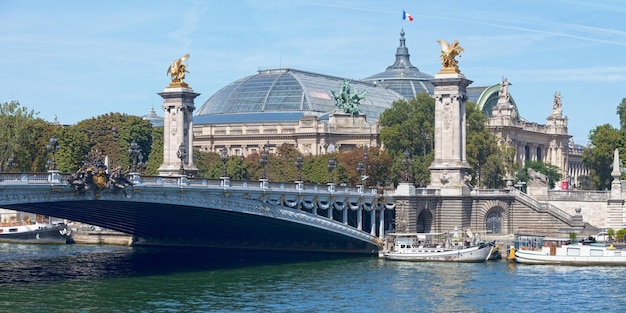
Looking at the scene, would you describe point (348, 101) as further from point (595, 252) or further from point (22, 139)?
point (595, 252)

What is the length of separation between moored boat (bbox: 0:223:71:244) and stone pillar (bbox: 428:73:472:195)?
1215 inches

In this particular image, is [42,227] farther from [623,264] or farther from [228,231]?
[623,264]

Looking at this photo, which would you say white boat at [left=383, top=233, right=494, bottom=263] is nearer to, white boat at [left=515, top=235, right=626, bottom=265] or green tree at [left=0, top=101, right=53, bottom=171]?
white boat at [left=515, top=235, right=626, bottom=265]

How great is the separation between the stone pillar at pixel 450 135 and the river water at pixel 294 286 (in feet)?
36.1

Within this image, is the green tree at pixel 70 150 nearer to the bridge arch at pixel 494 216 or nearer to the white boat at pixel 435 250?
the bridge arch at pixel 494 216

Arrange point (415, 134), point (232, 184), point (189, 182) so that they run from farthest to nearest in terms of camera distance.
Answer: point (415, 134), point (232, 184), point (189, 182)

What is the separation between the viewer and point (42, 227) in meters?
105

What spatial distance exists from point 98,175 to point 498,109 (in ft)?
331

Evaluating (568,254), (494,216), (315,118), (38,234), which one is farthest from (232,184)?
(315,118)

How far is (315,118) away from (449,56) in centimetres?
5550

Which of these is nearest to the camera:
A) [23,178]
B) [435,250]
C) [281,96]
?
[23,178]

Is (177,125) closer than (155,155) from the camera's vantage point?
Yes

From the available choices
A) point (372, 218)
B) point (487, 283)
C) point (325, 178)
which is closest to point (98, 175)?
point (487, 283)

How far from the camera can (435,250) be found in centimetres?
8462
